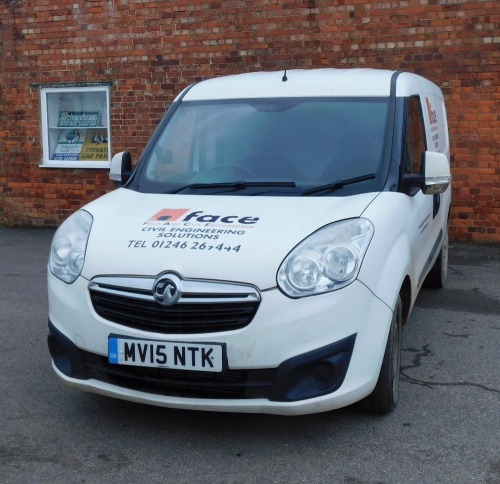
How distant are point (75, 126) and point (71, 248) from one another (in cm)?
817

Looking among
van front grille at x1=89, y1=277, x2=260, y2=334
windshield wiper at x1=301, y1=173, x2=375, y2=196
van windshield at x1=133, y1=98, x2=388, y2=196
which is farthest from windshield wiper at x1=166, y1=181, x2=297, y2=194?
van front grille at x1=89, y1=277, x2=260, y2=334

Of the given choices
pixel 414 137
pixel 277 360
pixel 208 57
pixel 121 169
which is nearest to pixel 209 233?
pixel 277 360

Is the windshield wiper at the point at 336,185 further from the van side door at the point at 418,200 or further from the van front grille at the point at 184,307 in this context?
the van front grille at the point at 184,307

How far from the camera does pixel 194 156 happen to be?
190 inches

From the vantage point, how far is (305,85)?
4.98m

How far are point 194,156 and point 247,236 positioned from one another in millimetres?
1303

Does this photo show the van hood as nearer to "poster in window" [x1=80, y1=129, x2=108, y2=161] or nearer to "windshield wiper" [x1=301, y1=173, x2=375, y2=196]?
"windshield wiper" [x1=301, y1=173, x2=375, y2=196]

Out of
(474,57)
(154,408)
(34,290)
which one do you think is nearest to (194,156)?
(154,408)

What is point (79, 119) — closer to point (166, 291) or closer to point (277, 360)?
point (166, 291)

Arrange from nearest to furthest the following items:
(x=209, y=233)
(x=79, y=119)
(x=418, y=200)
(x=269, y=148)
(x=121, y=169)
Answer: (x=209, y=233) → (x=269, y=148) → (x=418, y=200) → (x=121, y=169) → (x=79, y=119)

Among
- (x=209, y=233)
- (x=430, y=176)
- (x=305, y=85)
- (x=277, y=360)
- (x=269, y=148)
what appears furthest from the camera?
(x=305, y=85)

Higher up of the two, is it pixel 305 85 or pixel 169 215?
pixel 305 85

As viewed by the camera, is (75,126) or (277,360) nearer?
(277,360)

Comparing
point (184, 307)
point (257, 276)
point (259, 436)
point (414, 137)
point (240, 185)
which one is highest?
point (414, 137)
